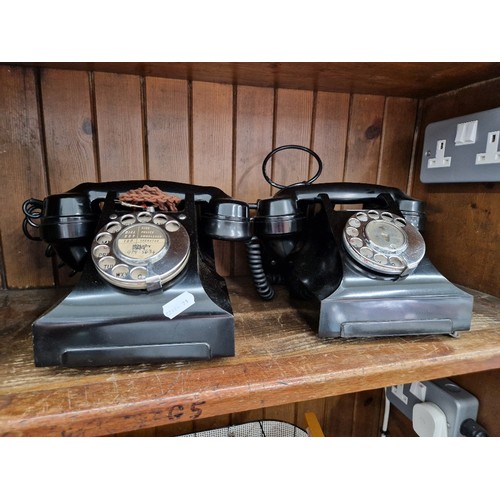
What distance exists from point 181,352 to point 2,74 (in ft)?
2.51

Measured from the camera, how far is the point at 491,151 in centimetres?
71

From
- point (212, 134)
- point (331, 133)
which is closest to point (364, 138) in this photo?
point (331, 133)

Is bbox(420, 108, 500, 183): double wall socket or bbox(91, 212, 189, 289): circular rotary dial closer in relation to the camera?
bbox(91, 212, 189, 289): circular rotary dial

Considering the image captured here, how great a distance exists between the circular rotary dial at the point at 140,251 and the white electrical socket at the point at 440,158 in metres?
0.74

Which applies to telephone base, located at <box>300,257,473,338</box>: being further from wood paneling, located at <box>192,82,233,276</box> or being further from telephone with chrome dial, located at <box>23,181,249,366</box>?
wood paneling, located at <box>192,82,233,276</box>

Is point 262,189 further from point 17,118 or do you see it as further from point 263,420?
point 263,420

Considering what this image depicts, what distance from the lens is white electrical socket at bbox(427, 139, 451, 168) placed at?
829 millimetres

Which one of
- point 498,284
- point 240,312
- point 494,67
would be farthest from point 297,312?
point 494,67

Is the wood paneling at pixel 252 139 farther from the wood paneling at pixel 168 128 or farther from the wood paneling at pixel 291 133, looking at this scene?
the wood paneling at pixel 168 128

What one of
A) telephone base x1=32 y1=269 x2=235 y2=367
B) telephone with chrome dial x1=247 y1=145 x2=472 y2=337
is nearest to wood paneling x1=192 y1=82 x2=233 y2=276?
telephone with chrome dial x1=247 y1=145 x2=472 y2=337

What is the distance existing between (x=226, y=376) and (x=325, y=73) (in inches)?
28.0

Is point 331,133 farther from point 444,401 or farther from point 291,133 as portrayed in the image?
point 444,401

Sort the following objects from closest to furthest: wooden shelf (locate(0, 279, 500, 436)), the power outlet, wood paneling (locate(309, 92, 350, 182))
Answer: wooden shelf (locate(0, 279, 500, 436))
the power outlet
wood paneling (locate(309, 92, 350, 182))

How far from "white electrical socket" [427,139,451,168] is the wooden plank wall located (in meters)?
0.12
